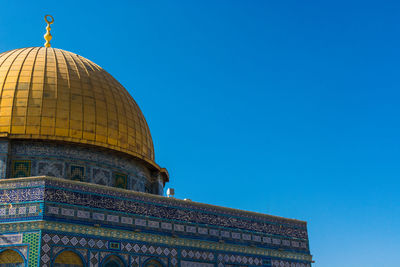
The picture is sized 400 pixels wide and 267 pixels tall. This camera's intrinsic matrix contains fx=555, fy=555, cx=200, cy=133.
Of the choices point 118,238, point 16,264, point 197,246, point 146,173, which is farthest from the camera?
point 146,173

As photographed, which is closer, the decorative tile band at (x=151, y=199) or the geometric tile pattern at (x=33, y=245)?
the geometric tile pattern at (x=33, y=245)

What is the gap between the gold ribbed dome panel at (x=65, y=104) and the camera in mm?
16219

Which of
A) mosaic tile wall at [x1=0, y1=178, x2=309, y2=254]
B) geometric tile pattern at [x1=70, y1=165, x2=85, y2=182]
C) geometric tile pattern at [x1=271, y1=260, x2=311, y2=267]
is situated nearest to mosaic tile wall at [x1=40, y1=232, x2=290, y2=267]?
mosaic tile wall at [x1=0, y1=178, x2=309, y2=254]

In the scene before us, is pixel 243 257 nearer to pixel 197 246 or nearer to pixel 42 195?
pixel 197 246

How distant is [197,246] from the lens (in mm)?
15562

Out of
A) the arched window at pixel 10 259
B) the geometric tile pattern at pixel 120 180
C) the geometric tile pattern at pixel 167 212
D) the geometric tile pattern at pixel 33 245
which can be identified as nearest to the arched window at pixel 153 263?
the geometric tile pattern at pixel 167 212

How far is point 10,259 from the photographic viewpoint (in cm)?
1271

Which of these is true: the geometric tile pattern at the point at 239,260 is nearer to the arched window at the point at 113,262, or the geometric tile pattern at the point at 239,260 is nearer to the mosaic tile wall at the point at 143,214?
the mosaic tile wall at the point at 143,214

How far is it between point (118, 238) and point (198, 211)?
2.94m

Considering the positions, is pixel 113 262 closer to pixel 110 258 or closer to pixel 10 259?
pixel 110 258

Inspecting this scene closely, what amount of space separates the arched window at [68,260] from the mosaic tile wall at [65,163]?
11.4 ft

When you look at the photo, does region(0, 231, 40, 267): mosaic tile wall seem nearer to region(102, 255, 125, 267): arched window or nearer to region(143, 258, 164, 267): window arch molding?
region(102, 255, 125, 267): arched window

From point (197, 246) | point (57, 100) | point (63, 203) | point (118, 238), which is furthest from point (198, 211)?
point (57, 100)

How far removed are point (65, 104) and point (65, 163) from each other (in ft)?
6.02
